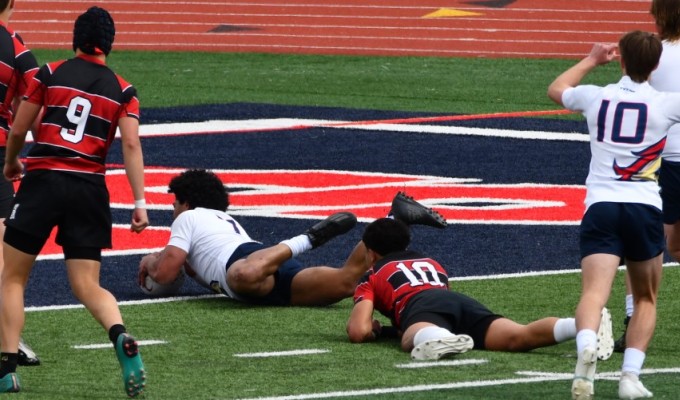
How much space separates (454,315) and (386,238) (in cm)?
73

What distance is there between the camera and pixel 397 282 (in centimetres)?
899

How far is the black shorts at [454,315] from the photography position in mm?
8664

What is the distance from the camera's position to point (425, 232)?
13.1m

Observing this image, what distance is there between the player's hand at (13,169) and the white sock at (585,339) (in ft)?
8.76

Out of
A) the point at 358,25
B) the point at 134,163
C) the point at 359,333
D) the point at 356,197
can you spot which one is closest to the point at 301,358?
the point at 359,333

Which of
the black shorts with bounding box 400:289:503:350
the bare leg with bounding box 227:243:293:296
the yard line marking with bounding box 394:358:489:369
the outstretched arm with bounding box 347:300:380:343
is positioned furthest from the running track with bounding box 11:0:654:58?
the yard line marking with bounding box 394:358:489:369

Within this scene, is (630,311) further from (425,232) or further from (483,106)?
(483,106)

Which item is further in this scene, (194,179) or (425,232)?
(425,232)

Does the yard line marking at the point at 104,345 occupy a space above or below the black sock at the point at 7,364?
below

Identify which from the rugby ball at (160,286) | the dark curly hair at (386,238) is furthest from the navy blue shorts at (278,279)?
the dark curly hair at (386,238)

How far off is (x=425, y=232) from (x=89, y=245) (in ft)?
18.4

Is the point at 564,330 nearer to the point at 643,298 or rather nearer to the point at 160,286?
the point at 643,298

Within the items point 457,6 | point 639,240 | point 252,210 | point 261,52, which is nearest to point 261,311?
point 639,240

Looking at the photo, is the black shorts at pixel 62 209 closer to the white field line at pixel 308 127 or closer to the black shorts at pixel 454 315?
the black shorts at pixel 454 315
